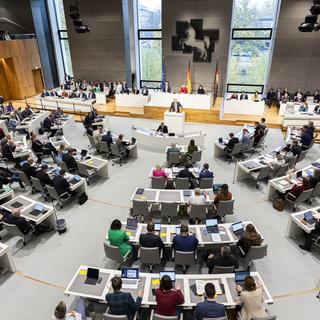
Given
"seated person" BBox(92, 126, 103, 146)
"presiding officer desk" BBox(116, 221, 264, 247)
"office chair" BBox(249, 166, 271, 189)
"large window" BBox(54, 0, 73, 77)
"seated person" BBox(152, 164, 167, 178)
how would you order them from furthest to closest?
"large window" BBox(54, 0, 73, 77) < "seated person" BBox(92, 126, 103, 146) < "office chair" BBox(249, 166, 271, 189) < "seated person" BBox(152, 164, 167, 178) < "presiding officer desk" BBox(116, 221, 264, 247)

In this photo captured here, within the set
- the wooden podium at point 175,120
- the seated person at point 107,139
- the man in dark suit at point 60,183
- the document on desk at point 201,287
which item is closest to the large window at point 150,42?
the wooden podium at point 175,120

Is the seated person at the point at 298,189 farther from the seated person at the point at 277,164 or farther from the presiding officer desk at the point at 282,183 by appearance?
the seated person at the point at 277,164

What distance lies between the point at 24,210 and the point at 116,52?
1557 cm

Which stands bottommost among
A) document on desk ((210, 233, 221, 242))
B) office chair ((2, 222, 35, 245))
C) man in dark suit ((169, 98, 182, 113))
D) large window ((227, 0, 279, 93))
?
office chair ((2, 222, 35, 245))

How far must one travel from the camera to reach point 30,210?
22.4 ft

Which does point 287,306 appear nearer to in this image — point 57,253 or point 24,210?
point 57,253

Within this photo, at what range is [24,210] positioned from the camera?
6.80 m

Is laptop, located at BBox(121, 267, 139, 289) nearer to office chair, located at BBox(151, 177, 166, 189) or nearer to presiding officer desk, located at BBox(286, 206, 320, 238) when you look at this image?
office chair, located at BBox(151, 177, 166, 189)

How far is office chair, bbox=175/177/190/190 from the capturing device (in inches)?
311

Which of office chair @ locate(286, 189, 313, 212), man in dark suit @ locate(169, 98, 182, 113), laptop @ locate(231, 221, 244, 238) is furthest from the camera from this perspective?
man in dark suit @ locate(169, 98, 182, 113)

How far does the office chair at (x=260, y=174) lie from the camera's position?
28.1 ft

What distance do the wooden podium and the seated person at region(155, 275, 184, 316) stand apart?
9505 millimetres

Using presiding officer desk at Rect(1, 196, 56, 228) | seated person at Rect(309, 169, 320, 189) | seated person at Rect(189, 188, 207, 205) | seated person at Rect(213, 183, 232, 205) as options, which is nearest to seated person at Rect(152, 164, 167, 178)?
seated person at Rect(189, 188, 207, 205)

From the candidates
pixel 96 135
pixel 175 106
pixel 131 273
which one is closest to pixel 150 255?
pixel 131 273
